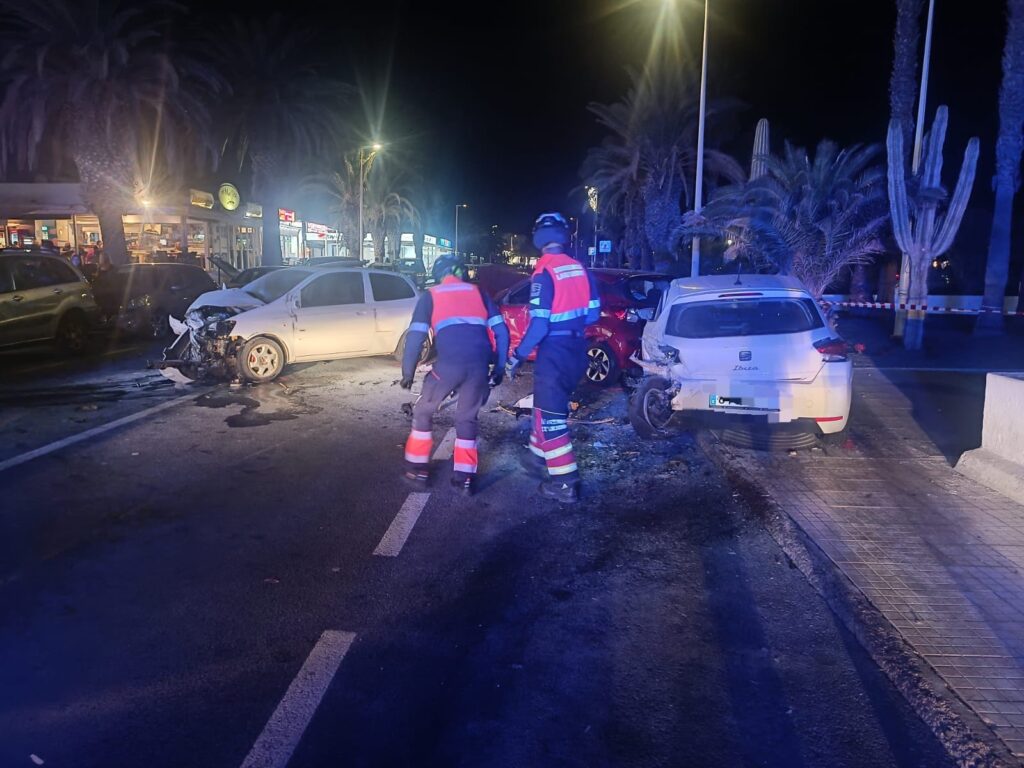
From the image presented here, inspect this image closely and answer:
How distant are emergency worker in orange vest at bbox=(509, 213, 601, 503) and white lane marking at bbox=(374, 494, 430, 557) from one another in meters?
1.06

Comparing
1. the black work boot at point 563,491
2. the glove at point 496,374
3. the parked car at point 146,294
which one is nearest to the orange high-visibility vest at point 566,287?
the glove at point 496,374

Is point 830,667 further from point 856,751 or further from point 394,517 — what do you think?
point 394,517

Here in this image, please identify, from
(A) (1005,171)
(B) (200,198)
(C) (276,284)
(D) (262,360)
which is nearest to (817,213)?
(A) (1005,171)

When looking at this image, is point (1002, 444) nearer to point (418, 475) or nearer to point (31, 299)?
point (418, 475)

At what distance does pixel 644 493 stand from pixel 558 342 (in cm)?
161

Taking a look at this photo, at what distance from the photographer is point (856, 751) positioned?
3346 mm

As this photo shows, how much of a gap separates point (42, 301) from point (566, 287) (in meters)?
11.0

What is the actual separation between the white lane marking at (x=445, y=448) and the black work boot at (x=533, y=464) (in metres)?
0.68

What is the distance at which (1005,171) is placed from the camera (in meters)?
19.6

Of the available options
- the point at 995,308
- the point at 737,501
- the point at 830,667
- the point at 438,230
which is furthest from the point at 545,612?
the point at 438,230

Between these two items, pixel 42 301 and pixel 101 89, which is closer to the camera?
pixel 42 301

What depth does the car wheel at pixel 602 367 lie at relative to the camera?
38.2ft

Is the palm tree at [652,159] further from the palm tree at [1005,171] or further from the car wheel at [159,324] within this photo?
the car wheel at [159,324]

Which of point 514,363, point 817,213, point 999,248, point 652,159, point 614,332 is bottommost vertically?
point 614,332
